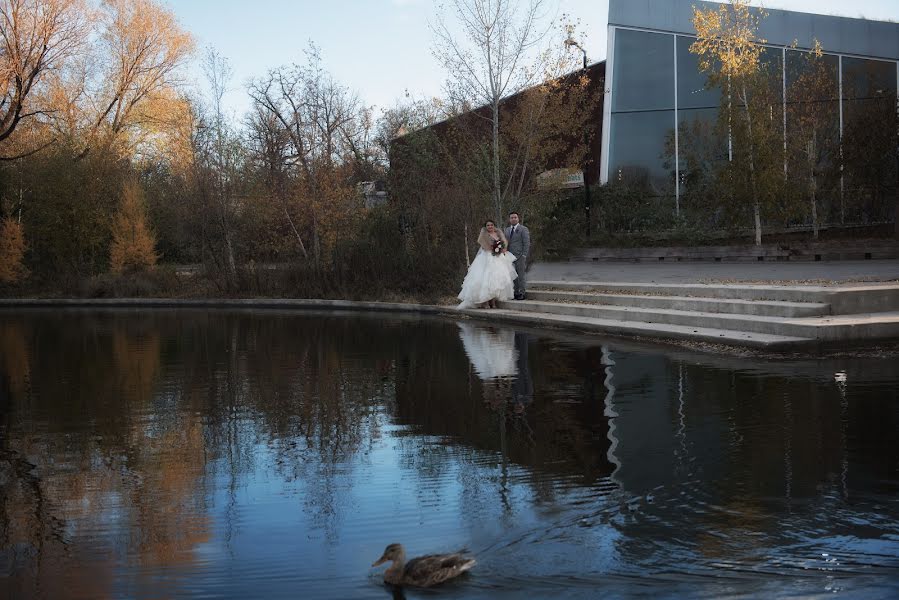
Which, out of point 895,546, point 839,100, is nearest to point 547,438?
point 895,546

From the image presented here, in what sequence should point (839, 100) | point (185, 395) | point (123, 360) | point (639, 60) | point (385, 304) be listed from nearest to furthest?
point (185, 395), point (123, 360), point (385, 304), point (839, 100), point (639, 60)

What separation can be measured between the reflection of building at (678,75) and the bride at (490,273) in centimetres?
1335

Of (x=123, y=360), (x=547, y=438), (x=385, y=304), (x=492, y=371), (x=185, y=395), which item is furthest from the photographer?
(x=385, y=304)

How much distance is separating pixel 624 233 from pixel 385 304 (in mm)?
11811

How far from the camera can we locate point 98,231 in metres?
34.1

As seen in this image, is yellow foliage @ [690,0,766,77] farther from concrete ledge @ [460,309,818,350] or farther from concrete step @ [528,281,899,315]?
concrete ledge @ [460,309,818,350]

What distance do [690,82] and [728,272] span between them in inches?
544

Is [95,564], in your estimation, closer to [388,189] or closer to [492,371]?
[492,371]

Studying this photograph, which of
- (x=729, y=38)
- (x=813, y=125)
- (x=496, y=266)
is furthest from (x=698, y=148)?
(x=496, y=266)

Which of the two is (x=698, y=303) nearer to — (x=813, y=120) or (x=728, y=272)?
(x=728, y=272)

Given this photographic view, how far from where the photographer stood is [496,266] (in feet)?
67.2

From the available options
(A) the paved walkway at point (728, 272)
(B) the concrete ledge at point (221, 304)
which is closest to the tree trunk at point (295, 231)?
(B) the concrete ledge at point (221, 304)

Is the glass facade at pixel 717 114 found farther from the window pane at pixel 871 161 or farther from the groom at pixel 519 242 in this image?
the groom at pixel 519 242

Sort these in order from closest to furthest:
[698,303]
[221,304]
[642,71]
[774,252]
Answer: [698,303]
[774,252]
[221,304]
[642,71]
